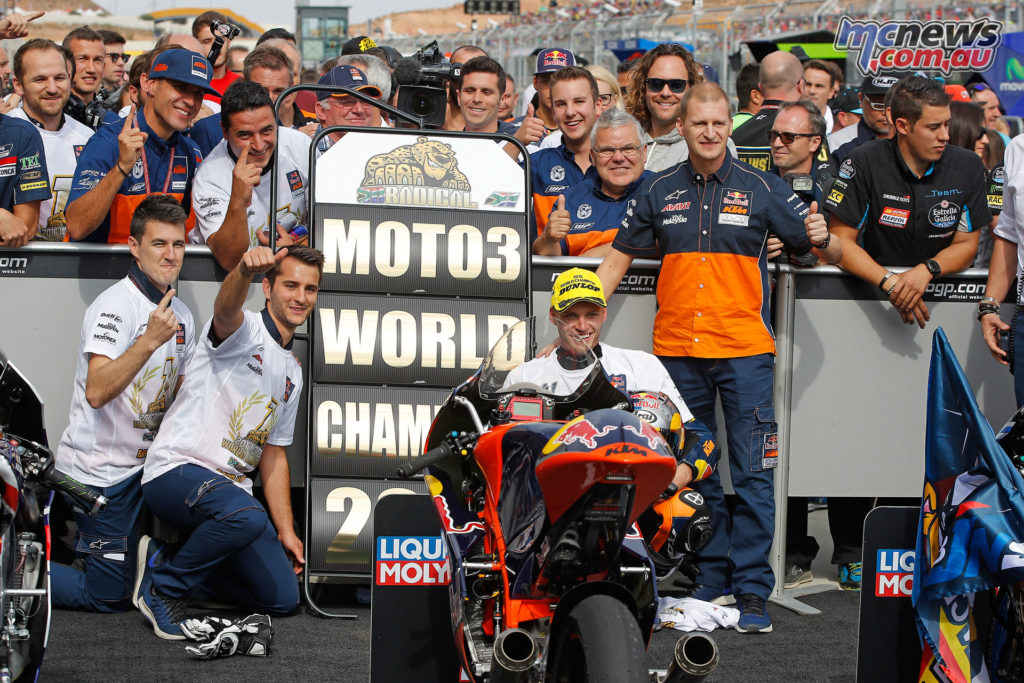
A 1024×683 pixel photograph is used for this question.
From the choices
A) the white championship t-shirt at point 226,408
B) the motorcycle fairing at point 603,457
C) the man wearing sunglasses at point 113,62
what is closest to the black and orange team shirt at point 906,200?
the white championship t-shirt at point 226,408

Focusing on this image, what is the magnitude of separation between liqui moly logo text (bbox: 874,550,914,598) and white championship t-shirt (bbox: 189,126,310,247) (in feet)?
11.5

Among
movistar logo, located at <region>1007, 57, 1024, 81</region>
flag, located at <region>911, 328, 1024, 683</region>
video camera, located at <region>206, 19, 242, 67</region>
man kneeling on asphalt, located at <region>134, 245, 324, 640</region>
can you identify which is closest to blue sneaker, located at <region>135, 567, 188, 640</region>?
man kneeling on asphalt, located at <region>134, 245, 324, 640</region>

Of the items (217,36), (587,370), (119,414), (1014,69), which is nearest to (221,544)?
(119,414)

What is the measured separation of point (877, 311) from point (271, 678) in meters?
3.54

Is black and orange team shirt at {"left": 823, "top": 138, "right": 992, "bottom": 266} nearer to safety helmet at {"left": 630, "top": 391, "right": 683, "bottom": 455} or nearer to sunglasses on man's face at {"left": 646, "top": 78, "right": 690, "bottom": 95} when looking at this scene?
sunglasses on man's face at {"left": 646, "top": 78, "right": 690, "bottom": 95}

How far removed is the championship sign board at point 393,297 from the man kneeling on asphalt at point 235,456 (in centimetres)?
20

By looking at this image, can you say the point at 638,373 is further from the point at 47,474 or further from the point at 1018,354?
the point at 47,474

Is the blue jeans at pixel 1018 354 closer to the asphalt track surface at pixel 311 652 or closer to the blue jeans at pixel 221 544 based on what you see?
the asphalt track surface at pixel 311 652

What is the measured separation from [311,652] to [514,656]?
→ 1972mm

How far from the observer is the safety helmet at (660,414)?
4.19 m

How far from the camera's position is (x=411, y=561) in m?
4.71

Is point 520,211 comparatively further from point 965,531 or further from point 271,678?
point 965,531

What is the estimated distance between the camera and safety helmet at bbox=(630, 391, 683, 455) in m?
4.19

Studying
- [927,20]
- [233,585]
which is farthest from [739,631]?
[927,20]
